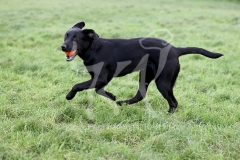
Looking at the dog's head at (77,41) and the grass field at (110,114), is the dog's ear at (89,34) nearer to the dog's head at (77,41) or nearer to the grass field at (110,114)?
the dog's head at (77,41)

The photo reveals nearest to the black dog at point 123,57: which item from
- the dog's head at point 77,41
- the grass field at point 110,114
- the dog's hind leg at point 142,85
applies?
the dog's head at point 77,41

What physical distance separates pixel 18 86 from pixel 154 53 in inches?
106

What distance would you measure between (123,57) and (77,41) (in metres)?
0.74

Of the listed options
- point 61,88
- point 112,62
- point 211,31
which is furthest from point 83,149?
point 211,31

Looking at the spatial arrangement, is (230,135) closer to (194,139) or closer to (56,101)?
(194,139)

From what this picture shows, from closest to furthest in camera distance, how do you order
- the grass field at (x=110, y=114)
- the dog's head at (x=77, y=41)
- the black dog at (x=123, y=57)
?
1. the grass field at (x=110, y=114)
2. the dog's head at (x=77, y=41)
3. the black dog at (x=123, y=57)

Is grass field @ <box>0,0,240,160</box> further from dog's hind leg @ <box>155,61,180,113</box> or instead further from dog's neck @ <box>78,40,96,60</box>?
dog's neck @ <box>78,40,96,60</box>

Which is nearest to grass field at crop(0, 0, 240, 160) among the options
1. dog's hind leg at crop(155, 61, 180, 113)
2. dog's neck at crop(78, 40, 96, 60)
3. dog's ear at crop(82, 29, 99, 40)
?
dog's hind leg at crop(155, 61, 180, 113)

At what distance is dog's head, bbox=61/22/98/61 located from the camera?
4906 mm

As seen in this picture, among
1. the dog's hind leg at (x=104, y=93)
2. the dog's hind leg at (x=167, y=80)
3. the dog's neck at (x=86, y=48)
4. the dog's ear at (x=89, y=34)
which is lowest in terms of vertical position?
the dog's hind leg at (x=104, y=93)

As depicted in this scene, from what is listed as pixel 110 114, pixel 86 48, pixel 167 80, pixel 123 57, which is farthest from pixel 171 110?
pixel 86 48

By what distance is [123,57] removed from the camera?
5211 millimetres

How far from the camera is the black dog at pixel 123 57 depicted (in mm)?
5062

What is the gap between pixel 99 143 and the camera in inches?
154
